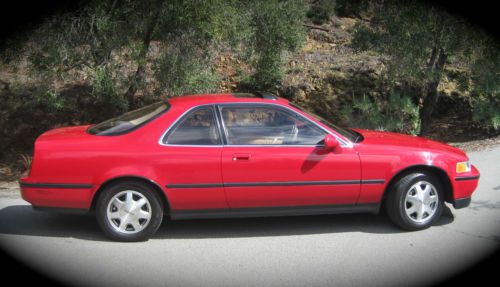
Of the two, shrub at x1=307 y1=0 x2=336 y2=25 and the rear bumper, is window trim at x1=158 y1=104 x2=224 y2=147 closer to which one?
the rear bumper

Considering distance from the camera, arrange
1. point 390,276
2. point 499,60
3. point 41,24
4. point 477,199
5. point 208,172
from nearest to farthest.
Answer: point 390,276 < point 208,172 < point 477,199 < point 41,24 < point 499,60

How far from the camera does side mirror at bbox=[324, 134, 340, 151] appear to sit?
505cm

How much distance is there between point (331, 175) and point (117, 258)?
226cm

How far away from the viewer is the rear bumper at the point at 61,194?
16.1 ft

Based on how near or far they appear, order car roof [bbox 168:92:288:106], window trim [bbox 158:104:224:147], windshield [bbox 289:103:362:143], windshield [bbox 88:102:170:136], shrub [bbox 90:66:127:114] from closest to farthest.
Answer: window trim [bbox 158:104:224:147] → windshield [bbox 88:102:170:136] → car roof [bbox 168:92:288:106] → windshield [bbox 289:103:362:143] → shrub [bbox 90:66:127:114]

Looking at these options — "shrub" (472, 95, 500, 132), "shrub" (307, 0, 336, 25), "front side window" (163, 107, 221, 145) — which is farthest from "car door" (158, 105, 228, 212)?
"shrub" (307, 0, 336, 25)

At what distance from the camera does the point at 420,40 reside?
8.86 metres

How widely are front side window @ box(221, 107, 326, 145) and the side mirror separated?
12cm

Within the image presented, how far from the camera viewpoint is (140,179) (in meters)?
4.96

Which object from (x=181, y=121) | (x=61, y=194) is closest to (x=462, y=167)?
(x=181, y=121)

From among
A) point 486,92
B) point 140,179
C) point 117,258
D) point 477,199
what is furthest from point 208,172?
point 486,92

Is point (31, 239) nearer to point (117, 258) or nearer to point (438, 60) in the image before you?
point (117, 258)

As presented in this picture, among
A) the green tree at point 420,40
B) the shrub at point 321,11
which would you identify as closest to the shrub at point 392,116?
the green tree at point 420,40

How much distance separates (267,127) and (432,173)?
1859 millimetres
